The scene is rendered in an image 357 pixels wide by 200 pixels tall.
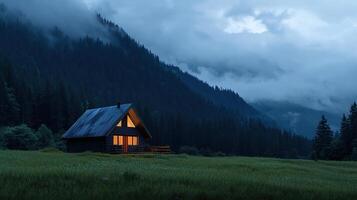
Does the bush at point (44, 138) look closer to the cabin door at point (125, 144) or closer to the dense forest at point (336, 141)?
the cabin door at point (125, 144)

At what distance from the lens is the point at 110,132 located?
70.6 m

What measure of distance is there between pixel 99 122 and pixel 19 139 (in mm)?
15941

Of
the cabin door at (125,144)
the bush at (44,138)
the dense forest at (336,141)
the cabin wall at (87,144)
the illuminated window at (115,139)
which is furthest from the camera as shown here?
the dense forest at (336,141)

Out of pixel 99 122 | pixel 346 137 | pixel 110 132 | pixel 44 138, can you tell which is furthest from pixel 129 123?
pixel 346 137

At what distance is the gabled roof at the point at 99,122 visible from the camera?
233ft

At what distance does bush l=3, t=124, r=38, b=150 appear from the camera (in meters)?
81.0

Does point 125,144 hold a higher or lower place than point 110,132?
lower

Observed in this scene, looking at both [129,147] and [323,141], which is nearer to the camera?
[129,147]

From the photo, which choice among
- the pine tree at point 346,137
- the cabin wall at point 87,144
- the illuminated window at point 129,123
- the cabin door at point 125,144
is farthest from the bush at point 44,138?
the pine tree at point 346,137

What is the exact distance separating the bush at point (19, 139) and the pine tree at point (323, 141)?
189 ft

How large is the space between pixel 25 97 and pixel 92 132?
178ft

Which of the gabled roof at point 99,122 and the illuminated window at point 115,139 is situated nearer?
the gabled roof at point 99,122

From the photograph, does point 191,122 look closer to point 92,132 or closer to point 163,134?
point 163,134

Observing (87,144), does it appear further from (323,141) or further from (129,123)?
(323,141)
